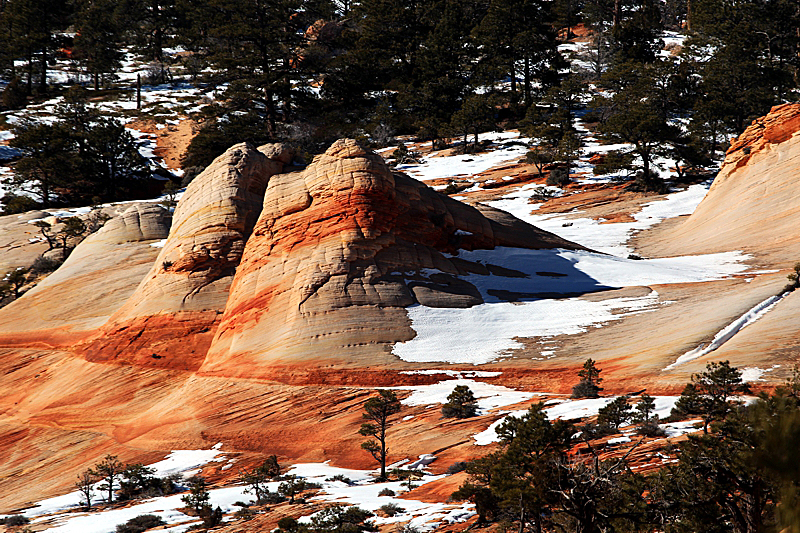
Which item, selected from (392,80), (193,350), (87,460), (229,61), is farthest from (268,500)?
(392,80)

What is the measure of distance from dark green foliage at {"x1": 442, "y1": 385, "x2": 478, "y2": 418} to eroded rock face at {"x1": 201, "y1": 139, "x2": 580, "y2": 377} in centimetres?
556

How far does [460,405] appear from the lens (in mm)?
20469

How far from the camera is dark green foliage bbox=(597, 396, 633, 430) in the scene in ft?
50.2

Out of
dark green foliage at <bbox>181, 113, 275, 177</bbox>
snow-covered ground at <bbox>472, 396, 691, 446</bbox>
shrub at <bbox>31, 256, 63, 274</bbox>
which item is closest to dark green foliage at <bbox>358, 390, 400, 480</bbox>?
snow-covered ground at <bbox>472, 396, 691, 446</bbox>

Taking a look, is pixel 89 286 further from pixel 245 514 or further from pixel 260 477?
pixel 245 514

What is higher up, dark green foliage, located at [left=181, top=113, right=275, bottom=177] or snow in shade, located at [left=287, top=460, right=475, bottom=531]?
dark green foliage, located at [left=181, top=113, right=275, bottom=177]

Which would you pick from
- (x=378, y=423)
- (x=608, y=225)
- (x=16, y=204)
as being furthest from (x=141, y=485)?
(x=16, y=204)

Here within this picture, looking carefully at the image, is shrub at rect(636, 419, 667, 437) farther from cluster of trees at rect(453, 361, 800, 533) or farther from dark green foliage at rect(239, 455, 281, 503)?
dark green foliage at rect(239, 455, 281, 503)

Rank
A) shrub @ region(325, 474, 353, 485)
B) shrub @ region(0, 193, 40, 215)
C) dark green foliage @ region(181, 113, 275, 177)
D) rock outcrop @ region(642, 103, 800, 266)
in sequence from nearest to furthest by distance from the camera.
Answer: shrub @ region(325, 474, 353, 485), rock outcrop @ region(642, 103, 800, 266), shrub @ region(0, 193, 40, 215), dark green foliage @ region(181, 113, 275, 177)

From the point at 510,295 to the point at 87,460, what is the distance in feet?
67.9

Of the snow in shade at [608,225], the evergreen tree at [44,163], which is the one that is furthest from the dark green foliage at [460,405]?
the evergreen tree at [44,163]

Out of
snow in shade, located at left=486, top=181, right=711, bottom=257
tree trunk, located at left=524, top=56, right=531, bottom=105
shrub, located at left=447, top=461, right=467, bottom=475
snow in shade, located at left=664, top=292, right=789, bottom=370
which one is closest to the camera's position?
shrub, located at left=447, top=461, right=467, bottom=475

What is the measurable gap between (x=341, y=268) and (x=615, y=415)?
16629 millimetres

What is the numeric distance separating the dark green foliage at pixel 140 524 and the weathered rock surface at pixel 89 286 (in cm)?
2435
